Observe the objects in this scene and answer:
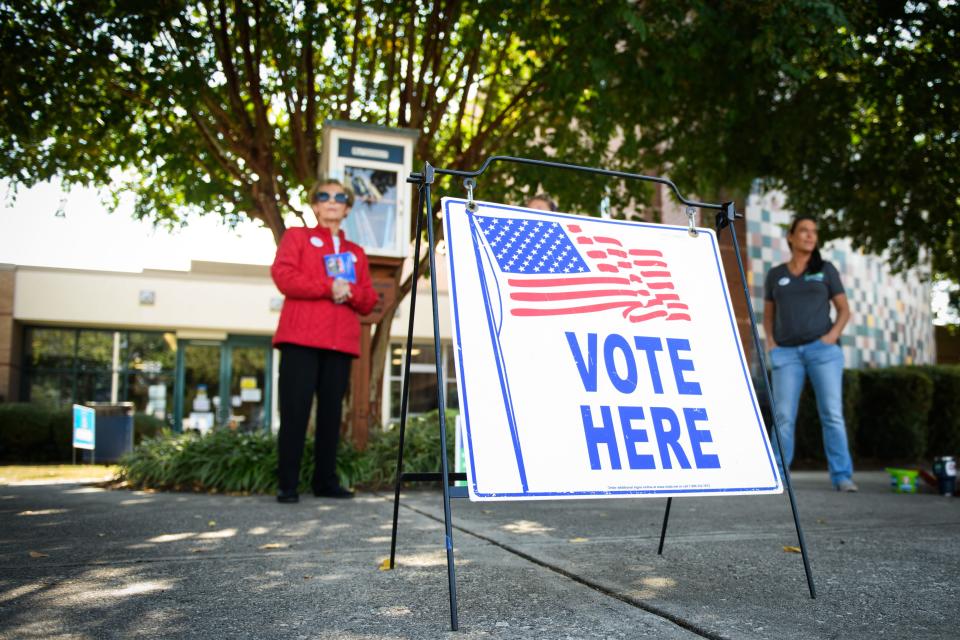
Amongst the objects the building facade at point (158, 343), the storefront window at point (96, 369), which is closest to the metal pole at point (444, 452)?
the building facade at point (158, 343)

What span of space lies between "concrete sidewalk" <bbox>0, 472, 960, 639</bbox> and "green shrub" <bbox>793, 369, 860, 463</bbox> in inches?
196

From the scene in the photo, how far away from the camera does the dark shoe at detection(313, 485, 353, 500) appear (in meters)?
5.00

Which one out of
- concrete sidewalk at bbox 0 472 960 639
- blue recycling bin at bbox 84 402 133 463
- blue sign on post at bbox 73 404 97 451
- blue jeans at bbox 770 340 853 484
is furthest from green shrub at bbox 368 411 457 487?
blue recycling bin at bbox 84 402 133 463

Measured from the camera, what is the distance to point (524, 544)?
10.5 ft

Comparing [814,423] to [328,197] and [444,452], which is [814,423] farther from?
[444,452]

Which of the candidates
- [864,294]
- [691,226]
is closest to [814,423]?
[864,294]

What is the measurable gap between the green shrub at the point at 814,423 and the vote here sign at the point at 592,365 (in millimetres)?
7373

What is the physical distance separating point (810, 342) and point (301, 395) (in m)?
3.73

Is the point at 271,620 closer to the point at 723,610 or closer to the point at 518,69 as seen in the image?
the point at 723,610

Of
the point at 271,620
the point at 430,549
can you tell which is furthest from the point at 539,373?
the point at 430,549

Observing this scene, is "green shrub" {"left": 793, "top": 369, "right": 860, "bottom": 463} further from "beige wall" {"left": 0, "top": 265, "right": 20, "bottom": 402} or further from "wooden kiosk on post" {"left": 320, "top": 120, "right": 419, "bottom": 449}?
"beige wall" {"left": 0, "top": 265, "right": 20, "bottom": 402}

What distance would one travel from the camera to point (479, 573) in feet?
8.61

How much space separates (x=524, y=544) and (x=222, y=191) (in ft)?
20.2

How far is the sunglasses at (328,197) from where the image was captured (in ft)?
15.9
